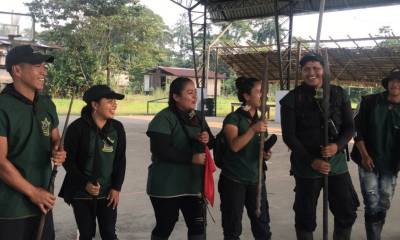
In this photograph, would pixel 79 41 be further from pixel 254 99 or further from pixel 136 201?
pixel 254 99

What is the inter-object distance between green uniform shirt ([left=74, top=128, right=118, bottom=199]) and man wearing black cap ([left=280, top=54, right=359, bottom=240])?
1.29 meters

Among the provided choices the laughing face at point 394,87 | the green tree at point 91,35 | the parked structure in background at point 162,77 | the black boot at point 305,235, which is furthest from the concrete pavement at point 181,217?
the parked structure in background at point 162,77

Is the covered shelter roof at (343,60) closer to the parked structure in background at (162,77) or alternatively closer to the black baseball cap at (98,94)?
the black baseball cap at (98,94)

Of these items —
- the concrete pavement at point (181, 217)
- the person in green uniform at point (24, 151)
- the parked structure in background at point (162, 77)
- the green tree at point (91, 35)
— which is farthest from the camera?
the parked structure in background at point (162, 77)

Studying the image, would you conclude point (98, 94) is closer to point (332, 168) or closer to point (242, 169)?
point (242, 169)

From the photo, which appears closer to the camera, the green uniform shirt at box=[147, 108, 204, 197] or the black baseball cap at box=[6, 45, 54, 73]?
the black baseball cap at box=[6, 45, 54, 73]

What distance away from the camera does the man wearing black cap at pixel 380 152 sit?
12.5ft

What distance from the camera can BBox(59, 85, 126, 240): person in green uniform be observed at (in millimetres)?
3307

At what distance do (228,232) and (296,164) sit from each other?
2.42ft

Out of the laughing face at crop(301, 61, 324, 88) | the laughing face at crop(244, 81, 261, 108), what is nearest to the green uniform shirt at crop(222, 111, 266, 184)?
the laughing face at crop(244, 81, 261, 108)

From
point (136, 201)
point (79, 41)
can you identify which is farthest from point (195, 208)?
point (79, 41)

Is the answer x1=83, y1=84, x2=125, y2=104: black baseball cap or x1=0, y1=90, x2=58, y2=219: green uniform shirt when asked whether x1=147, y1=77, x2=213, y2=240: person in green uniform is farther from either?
x1=0, y1=90, x2=58, y2=219: green uniform shirt

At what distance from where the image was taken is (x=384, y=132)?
151 inches

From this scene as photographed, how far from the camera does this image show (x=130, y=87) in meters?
39.3
